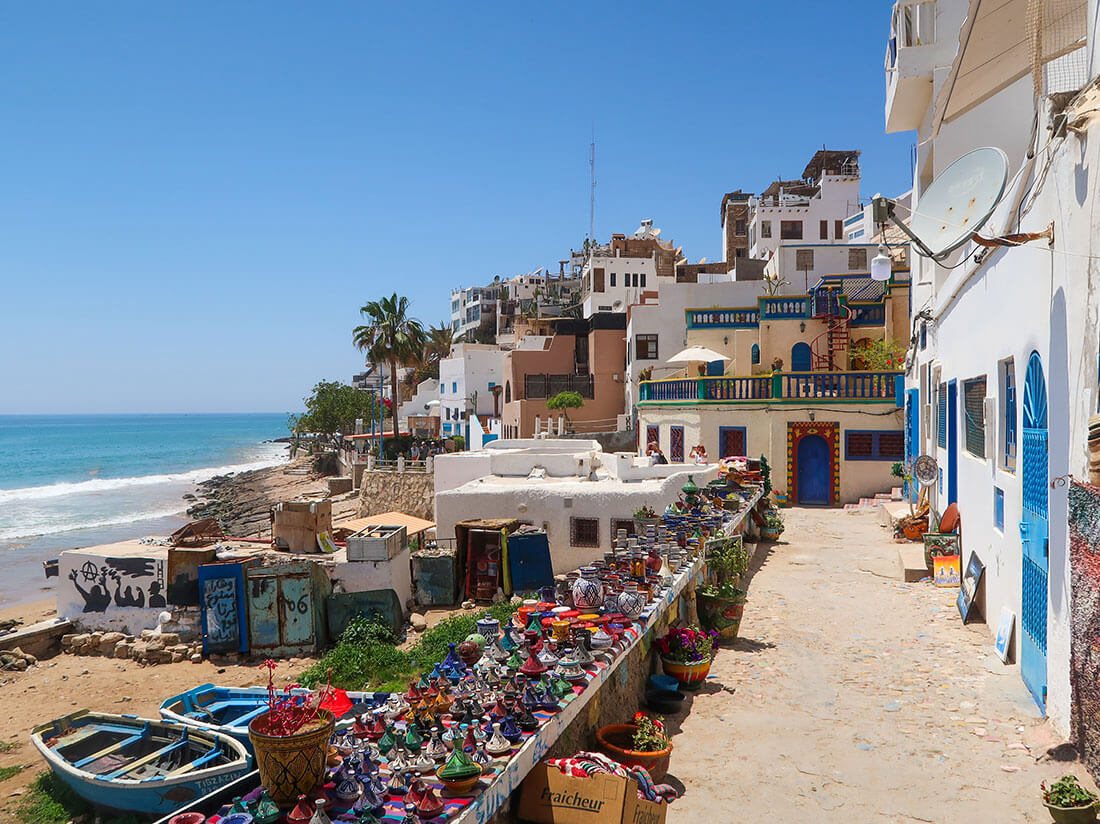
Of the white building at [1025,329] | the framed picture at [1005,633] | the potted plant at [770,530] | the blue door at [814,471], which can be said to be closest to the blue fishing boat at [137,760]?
the white building at [1025,329]

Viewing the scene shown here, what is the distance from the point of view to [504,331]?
82.0 m

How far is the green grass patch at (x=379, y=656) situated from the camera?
13.3 metres

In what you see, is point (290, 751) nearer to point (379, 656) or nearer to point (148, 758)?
point (148, 758)

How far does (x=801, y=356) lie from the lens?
99.1ft

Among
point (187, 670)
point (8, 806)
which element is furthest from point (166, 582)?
point (8, 806)

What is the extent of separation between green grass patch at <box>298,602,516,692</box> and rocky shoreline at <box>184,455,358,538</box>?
87.6 feet

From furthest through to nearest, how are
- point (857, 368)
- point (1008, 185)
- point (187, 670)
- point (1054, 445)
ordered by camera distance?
point (857, 368)
point (187, 670)
point (1008, 185)
point (1054, 445)

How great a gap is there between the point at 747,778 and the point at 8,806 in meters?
9.29

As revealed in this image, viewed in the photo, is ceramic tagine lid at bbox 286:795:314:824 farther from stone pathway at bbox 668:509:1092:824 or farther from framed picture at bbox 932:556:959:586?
framed picture at bbox 932:556:959:586

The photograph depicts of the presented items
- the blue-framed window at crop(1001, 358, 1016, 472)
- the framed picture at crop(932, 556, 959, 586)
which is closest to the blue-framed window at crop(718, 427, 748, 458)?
the framed picture at crop(932, 556, 959, 586)

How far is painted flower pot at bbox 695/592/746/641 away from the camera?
10512mm

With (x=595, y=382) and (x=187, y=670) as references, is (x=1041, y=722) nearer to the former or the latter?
(x=187, y=670)

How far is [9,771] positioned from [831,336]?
91.5 ft

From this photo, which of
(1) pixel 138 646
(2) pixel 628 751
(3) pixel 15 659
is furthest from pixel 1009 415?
(3) pixel 15 659
